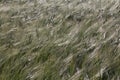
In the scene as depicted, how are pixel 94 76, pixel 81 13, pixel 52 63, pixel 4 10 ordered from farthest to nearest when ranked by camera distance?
pixel 4 10 → pixel 81 13 → pixel 52 63 → pixel 94 76

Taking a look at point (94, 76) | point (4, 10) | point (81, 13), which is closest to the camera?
point (94, 76)

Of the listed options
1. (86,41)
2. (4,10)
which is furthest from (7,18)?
(86,41)

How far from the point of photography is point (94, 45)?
5922 mm

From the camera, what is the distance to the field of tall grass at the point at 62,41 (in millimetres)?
5652

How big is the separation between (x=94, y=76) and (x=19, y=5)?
10.5 feet

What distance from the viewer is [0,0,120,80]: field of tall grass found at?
565 cm

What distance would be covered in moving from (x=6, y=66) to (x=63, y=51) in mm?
1017

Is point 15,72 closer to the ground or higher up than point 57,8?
closer to the ground

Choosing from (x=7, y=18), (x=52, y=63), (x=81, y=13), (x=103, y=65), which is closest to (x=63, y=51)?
(x=52, y=63)

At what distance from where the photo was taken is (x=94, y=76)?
5414 mm

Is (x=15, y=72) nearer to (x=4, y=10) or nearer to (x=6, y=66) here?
(x=6, y=66)

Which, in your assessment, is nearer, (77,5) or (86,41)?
(86,41)

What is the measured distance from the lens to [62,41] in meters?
6.23

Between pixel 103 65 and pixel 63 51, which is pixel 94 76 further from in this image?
pixel 63 51
